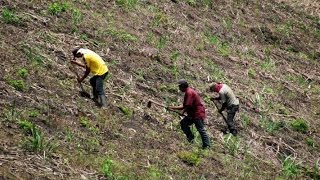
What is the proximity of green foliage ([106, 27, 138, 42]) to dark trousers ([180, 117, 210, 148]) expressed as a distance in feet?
14.2

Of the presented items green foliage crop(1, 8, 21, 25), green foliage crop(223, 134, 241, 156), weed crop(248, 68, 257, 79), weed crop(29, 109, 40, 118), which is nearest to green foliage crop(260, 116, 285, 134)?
green foliage crop(223, 134, 241, 156)

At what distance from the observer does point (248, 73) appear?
15719 mm

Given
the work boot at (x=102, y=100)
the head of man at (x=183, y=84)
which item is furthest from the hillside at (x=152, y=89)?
the head of man at (x=183, y=84)

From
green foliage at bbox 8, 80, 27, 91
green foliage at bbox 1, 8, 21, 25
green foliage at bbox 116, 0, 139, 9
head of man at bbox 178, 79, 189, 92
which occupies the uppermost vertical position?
head of man at bbox 178, 79, 189, 92

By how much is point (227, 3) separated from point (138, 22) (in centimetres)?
528

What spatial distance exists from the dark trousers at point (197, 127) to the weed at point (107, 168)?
2476 mm

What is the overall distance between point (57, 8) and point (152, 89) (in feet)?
11.2

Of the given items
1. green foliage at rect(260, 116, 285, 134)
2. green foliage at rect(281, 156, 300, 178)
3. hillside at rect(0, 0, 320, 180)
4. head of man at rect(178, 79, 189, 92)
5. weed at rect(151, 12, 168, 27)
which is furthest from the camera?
weed at rect(151, 12, 168, 27)

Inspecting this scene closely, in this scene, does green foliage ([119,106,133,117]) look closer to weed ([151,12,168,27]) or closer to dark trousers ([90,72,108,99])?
dark trousers ([90,72,108,99])

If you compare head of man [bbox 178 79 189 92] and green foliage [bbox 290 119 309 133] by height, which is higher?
head of man [bbox 178 79 189 92]

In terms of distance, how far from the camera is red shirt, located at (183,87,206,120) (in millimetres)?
10242

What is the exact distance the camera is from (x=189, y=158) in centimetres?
977

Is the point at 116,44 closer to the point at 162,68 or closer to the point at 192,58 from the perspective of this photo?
the point at 162,68

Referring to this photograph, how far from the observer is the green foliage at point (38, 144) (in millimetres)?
7906
